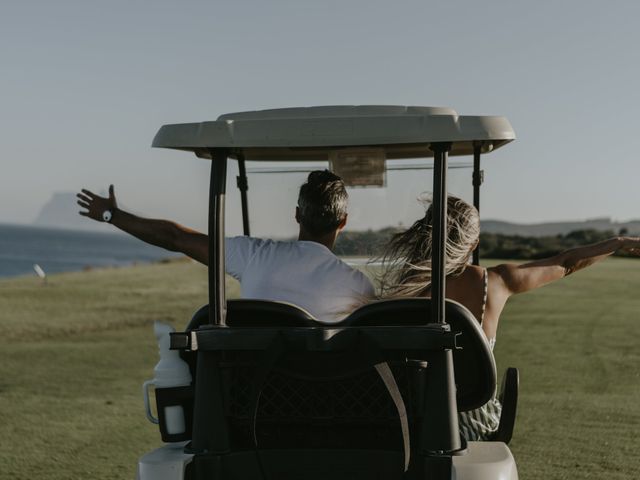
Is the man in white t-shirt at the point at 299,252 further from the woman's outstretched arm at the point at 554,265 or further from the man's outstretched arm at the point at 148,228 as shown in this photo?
the woman's outstretched arm at the point at 554,265

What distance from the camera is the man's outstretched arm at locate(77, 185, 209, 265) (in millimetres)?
3316

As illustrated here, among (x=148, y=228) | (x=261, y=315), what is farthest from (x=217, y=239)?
(x=148, y=228)

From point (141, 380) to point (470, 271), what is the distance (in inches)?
238

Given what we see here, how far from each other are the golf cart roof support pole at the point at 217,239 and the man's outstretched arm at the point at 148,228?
Result: 0.56m

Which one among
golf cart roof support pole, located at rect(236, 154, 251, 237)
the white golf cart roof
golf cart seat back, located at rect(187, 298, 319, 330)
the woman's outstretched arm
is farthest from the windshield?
the white golf cart roof

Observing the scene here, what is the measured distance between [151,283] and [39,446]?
16959 mm

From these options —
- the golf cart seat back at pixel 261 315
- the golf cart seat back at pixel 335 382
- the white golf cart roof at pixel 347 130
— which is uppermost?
the white golf cart roof at pixel 347 130

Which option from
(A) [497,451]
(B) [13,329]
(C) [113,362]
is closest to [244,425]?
(A) [497,451]

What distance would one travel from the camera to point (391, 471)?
8.94ft

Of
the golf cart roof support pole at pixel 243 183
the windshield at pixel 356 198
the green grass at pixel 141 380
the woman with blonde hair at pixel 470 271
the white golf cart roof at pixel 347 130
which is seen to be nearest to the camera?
the white golf cart roof at pixel 347 130

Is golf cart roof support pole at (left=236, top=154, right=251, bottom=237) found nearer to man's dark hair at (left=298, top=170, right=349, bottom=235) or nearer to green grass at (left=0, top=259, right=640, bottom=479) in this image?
man's dark hair at (left=298, top=170, right=349, bottom=235)

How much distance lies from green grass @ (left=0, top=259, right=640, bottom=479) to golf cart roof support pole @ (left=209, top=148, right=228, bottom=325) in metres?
2.91

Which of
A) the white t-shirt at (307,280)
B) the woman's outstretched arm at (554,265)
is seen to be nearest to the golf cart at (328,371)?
the white t-shirt at (307,280)

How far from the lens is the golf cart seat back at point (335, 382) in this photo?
8.79 ft
